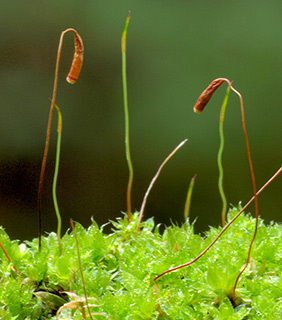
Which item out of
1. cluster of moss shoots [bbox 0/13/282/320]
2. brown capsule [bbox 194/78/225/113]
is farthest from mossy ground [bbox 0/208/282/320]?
brown capsule [bbox 194/78/225/113]

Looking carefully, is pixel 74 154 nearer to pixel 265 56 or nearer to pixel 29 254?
pixel 265 56

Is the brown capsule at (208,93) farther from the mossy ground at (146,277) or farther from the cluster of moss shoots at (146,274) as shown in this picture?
the mossy ground at (146,277)

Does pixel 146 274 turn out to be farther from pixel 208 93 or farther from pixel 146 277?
pixel 208 93

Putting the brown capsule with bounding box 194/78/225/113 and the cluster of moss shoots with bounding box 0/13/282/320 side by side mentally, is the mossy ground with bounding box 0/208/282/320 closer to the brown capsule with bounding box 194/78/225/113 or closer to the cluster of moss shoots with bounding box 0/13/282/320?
the cluster of moss shoots with bounding box 0/13/282/320

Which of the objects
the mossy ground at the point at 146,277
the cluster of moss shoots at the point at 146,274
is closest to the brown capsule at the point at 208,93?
the cluster of moss shoots at the point at 146,274

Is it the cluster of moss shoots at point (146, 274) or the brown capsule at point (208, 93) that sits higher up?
the brown capsule at point (208, 93)

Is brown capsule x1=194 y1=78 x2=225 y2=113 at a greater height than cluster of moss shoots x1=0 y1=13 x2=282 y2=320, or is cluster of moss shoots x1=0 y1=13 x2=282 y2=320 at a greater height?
Answer: brown capsule x1=194 y1=78 x2=225 y2=113

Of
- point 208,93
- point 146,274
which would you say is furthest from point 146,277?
point 208,93

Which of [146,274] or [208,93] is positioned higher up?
[208,93]
